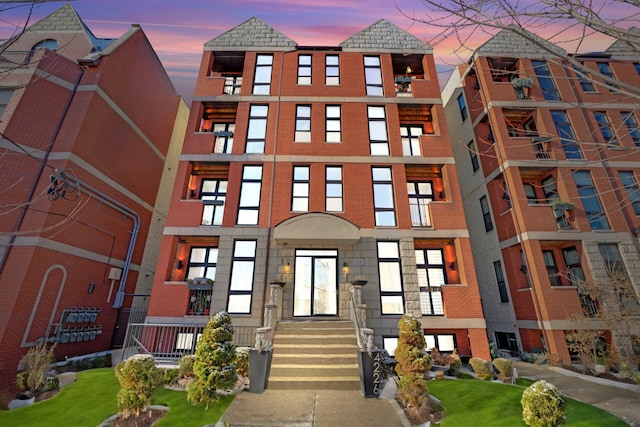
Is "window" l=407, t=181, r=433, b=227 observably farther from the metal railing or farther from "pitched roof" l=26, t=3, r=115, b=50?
"pitched roof" l=26, t=3, r=115, b=50

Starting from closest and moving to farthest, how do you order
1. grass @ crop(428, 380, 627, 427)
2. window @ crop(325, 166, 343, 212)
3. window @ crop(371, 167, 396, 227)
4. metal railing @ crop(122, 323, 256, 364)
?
grass @ crop(428, 380, 627, 427)
metal railing @ crop(122, 323, 256, 364)
window @ crop(371, 167, 396, 227)
window @ crop(325, 166, 343, 212)

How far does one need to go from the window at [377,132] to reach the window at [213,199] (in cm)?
764

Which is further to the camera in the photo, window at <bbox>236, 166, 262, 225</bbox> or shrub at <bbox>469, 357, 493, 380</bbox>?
window at <bbox>236, 166, 262, 225</bbox>

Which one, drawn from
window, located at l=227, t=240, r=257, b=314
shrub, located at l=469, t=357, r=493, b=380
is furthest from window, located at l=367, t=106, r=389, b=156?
shrub, located at l=469, t=357, r=493, b=380

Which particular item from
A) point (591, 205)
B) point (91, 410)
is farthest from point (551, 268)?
point (91, 410)

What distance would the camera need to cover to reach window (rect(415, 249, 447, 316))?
1150cm

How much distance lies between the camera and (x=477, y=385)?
793 cm

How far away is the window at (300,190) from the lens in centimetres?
1287

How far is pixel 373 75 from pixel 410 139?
4.18 meters

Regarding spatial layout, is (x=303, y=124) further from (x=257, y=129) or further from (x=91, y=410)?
(x=91, y=410)

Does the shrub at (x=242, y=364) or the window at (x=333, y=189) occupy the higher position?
the window at (x=333, y=189)

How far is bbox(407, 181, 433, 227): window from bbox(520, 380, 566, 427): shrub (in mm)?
7907

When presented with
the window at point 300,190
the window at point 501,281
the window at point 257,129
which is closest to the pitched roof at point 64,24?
the window at point 257,129

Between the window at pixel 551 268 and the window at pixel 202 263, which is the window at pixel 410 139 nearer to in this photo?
the window at pixel 551 268
